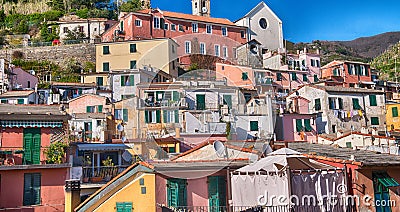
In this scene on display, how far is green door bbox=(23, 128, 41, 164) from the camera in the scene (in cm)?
1722

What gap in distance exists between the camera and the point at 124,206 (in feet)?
43.7

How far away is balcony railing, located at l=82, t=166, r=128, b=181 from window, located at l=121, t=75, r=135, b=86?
14751mm

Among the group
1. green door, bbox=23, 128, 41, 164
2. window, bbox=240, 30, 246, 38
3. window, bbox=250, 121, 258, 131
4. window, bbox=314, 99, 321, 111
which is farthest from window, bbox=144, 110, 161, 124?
window, bbox=240, 30, 246, 38

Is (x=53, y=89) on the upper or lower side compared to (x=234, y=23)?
lower

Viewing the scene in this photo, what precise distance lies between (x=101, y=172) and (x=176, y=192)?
8953mm

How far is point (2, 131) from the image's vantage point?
17016 mm

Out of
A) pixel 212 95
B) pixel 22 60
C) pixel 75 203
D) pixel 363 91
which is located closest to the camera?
pixel 75 203

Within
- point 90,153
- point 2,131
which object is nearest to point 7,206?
point 2,131

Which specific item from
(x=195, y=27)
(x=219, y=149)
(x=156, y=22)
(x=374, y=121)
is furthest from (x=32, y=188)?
(x=195, y=27)

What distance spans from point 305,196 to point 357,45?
137843mm

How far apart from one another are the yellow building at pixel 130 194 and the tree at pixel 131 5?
169ft

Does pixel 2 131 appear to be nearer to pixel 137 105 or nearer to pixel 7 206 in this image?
pixel 7 206

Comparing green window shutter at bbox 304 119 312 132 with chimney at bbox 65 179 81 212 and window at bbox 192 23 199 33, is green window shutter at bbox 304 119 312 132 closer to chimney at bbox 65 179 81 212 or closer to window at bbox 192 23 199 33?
chimney at bbox 65 179 81 212

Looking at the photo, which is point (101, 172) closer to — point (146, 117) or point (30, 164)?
point (30, 164)
